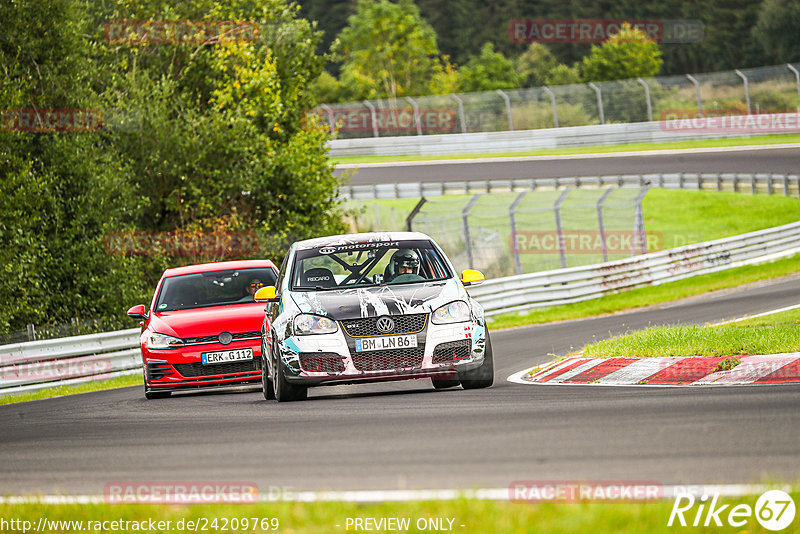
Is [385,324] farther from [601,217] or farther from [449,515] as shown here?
[601,217]

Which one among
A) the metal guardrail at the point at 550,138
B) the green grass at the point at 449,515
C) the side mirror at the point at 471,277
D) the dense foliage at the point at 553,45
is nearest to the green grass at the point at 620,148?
the metal guardrail at the point at 550,138

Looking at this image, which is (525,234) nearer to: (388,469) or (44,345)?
(44,345)

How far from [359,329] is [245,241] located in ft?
61.7

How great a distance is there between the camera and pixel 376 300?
381 inches

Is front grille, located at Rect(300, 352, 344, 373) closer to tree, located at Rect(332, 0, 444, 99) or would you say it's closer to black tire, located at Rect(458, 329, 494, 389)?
black tire, located at Rect(458, 329, 494, 389)

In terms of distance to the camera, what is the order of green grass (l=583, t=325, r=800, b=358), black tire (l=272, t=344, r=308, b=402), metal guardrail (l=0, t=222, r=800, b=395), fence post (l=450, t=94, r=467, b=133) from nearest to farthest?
black tire (l=272, t=344, r=308, b=402) → green grass (l=583, t=325, r=800, b=358) → metal guardrail (l=0, t=222, r=800, b=395) → fence post (l=450, t=94, r=467, b=133)

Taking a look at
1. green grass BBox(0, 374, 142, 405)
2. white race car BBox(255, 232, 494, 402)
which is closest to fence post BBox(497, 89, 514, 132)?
green grass BBox(0, 374, 142, 405)

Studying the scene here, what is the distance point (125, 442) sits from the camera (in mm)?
7676

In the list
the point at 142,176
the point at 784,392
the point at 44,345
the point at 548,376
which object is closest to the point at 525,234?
the point at 142,176

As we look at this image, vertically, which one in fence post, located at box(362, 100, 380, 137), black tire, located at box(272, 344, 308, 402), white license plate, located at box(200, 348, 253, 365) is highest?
black tire, located at box(272, 344, 308, 402)

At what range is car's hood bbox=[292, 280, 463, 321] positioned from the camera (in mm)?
9586

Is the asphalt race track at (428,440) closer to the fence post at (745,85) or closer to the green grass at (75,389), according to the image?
the green grass at (75,389)

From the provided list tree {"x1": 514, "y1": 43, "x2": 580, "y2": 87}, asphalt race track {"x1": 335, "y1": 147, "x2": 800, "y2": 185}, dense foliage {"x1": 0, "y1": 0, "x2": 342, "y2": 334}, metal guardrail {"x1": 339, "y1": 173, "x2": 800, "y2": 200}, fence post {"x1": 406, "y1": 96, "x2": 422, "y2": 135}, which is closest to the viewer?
dense foliage {"x1": 0, "y1": 0, "x2": 342, "y2": 334}

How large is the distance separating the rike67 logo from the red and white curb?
4.80 m
